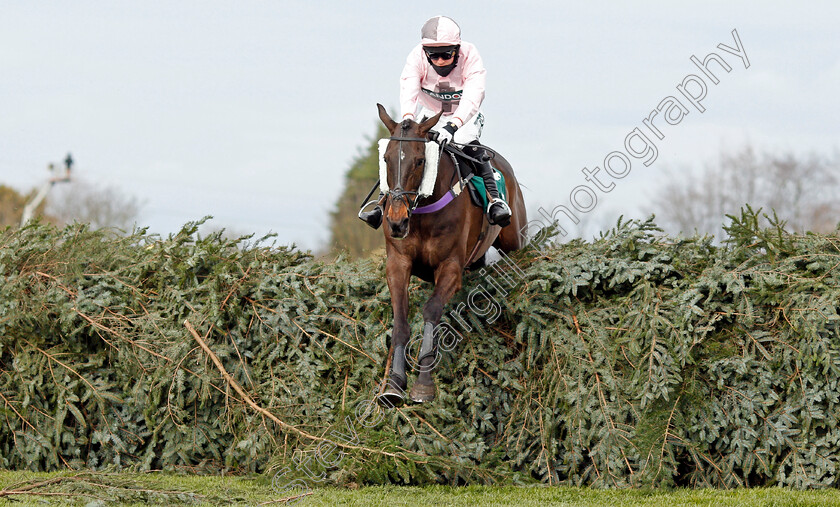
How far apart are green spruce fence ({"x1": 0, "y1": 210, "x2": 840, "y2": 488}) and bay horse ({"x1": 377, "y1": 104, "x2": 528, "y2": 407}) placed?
685mm

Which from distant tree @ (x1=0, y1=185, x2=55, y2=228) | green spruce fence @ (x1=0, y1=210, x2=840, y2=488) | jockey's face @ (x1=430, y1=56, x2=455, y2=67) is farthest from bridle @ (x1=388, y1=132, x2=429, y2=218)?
distant tree @ (x1=0, y1=185, x2=55, y2=228)

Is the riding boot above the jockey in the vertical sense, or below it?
below

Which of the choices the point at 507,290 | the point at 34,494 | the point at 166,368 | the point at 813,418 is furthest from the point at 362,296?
the point at 813,418

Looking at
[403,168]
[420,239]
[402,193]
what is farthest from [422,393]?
[403,168]

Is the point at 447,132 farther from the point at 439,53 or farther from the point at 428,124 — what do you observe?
the point at 439,53

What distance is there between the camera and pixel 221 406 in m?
7.92

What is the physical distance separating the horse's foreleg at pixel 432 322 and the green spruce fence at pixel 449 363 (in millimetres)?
663

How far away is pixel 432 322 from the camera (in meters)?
6.67

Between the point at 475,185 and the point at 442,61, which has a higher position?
the point at 442,61

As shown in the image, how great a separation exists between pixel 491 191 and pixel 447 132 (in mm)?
694

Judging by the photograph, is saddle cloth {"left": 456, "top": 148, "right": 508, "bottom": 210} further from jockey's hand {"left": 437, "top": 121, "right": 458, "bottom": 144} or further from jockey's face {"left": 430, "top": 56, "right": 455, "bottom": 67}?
jockey's face {"left": 430, "top": 56, "right": 455, "bottom": 67}

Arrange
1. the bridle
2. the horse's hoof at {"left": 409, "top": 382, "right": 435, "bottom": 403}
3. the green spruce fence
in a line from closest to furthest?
the bridle < the horse's hoof at {"left": 409, "top": 382, "right": 435, "bottom": 403} < the green spruce fence

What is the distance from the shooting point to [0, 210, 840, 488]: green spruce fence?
6852mm

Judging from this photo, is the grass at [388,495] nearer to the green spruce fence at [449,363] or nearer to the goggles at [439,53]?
the green spruce fence at [449,363]
